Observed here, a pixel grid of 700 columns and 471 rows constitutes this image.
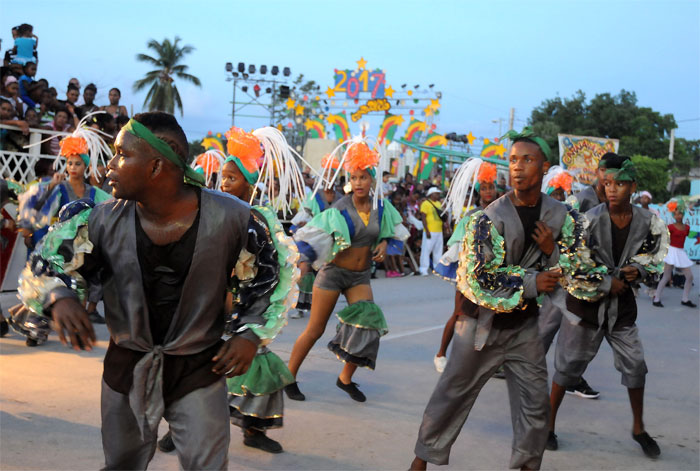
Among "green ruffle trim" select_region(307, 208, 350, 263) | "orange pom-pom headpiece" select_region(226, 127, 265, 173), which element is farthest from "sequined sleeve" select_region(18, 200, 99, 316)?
"green ruffle trim" select_region(307, 208, 350, 263)

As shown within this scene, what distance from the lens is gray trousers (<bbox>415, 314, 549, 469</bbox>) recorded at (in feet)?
13.5

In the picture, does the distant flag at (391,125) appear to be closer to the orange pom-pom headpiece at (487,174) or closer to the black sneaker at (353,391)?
the orange pom-pom headpiece at (487,174)

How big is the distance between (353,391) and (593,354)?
2.00 m

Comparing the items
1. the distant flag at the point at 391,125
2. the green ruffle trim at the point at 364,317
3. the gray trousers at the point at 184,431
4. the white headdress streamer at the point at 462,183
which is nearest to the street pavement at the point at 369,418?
the green ruffle trim at the point at 364,317

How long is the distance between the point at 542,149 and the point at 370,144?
8.52ft

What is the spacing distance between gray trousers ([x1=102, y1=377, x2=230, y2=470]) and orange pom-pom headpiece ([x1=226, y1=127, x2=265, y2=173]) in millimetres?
2279

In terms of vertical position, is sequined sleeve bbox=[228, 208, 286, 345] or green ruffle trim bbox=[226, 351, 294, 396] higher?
sequined sleeve bbox=[228, 208, 286, 345]

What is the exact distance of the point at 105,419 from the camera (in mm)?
2961

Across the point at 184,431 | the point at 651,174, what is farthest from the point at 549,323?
the point at 651,174

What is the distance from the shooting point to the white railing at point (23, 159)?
33.7 ft

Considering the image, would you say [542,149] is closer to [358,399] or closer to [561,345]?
[561,345]

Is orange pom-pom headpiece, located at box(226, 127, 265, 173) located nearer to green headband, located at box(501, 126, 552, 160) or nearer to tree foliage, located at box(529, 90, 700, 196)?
green headband, located at box(501, 126, 552, 160)

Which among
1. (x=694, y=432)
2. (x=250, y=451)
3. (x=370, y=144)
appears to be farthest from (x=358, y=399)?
(x=694, y=432)

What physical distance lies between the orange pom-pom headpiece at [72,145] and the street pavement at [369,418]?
1987 mm
